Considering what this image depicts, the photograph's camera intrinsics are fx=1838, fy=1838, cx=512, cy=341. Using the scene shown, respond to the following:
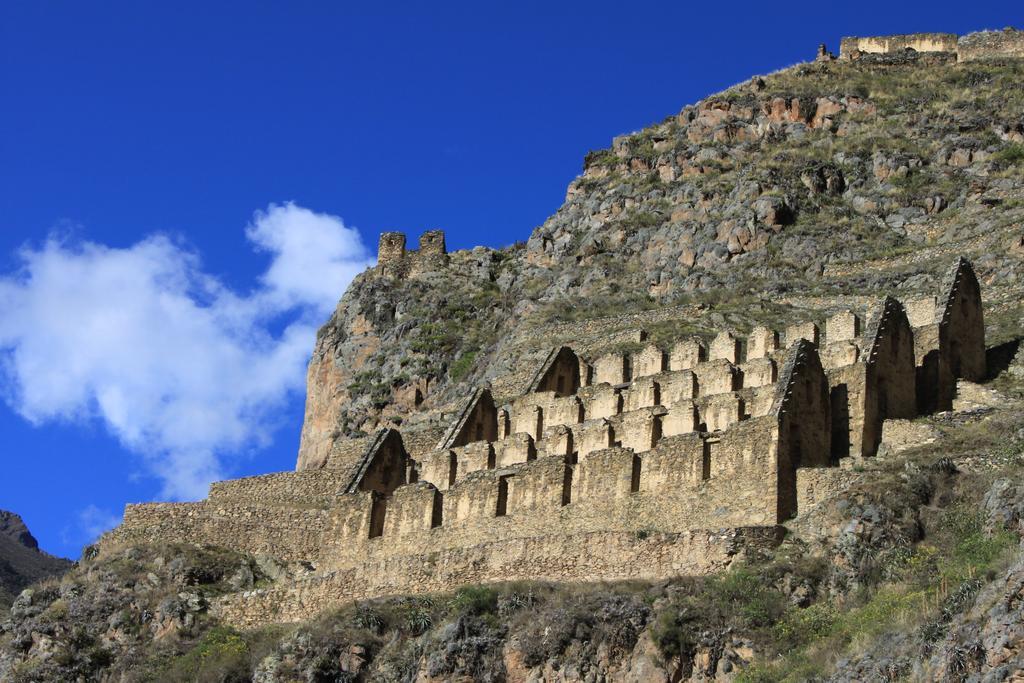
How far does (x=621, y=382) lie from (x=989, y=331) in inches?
468

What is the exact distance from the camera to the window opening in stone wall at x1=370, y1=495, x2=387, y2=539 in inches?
2092

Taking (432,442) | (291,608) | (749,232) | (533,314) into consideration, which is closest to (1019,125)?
(749,232)

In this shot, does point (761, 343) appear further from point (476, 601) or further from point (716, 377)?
point (476, 601)

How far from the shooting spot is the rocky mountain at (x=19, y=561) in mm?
76125

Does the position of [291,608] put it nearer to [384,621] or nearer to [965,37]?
[384,621]

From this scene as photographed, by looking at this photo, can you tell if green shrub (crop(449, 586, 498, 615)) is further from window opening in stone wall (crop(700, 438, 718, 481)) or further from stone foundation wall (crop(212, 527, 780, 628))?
window opening in stone wall (crop(700, 438, 718, 481))

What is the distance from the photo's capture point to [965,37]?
321 feet

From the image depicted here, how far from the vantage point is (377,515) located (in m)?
53.5

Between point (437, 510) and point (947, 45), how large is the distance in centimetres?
5729

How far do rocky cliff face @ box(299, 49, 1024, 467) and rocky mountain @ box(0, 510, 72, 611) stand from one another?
42.9 feet

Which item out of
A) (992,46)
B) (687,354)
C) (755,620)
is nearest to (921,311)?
(687,354)

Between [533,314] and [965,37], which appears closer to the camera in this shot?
[533,314]

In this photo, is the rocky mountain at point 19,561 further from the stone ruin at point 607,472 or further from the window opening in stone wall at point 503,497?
the window opening in stone wall at point 503,497

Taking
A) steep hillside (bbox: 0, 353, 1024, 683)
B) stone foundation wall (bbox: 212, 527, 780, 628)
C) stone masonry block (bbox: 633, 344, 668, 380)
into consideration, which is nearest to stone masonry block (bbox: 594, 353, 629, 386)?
stone masonry block (bbox: 633, 344, 668, 380)
